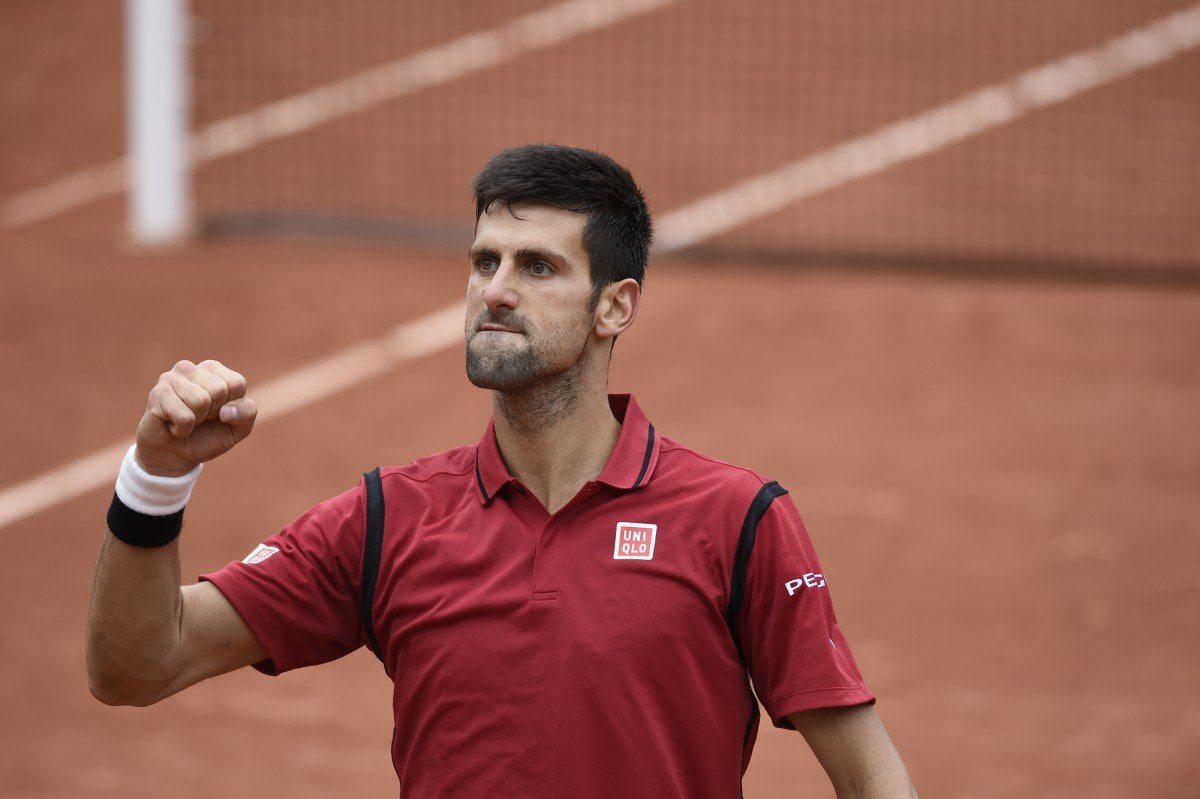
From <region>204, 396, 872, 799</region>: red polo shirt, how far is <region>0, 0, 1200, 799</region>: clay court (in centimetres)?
450

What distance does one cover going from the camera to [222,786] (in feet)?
26.5

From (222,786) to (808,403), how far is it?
17.8 feet

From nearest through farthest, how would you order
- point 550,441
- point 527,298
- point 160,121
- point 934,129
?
point 527,298 < point 550,441 < point 160,121 < point 934,129

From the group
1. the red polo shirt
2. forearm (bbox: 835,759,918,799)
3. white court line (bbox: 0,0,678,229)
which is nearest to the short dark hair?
the red polo shirt

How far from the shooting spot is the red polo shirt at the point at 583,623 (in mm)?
3502

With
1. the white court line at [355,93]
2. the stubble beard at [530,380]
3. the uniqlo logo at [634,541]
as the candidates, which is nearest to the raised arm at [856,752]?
the uniqlo logo at [634,541]

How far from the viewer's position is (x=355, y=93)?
54.7ft

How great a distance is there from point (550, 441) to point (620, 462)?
0.17 metres

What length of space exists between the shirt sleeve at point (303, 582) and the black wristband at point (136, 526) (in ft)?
0.90

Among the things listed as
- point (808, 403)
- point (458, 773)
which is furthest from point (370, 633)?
point (808, 403)

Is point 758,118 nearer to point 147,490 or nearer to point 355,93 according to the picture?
point 355,93

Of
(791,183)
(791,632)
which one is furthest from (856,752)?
(791,183)

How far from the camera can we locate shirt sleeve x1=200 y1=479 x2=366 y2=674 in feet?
12.4

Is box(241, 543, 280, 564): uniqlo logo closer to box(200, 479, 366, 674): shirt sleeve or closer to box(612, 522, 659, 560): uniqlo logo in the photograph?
box(200, 479, 366, 674): shirt sleeve
